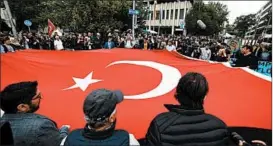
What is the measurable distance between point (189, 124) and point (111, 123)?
519mm

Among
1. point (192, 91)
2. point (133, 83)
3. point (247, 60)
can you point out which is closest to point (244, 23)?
point (247, 60)

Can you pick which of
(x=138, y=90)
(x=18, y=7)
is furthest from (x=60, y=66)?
(x=18, y=7)

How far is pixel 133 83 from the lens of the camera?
492 centimetres

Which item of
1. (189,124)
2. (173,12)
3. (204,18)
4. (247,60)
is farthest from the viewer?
(173,12)

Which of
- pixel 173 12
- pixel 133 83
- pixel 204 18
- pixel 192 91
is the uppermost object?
pixel 173 12

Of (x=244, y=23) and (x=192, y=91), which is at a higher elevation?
(x=244, y=23)

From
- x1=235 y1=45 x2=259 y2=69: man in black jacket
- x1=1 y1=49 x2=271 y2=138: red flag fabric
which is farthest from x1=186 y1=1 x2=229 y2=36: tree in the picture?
x1=1 y1=49 x2=271 y2=138: red flag fabric

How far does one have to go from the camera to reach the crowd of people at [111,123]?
200cm

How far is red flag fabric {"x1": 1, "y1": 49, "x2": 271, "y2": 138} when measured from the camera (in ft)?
13.6

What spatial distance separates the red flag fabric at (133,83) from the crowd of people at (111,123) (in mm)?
Result: 1633

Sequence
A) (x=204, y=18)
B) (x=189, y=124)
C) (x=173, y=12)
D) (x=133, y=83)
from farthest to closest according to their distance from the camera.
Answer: (x=173, y=12)
(x=204, y=18)
(x=133, y=83)
(x=189, y=124)

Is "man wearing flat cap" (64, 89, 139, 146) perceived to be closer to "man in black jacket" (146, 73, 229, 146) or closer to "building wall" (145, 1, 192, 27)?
"man in black jacket" (146, 73, 229, 146)

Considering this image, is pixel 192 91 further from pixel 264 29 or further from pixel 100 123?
pixel 264 29

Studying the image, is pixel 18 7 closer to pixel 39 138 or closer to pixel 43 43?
pixel 43 43
